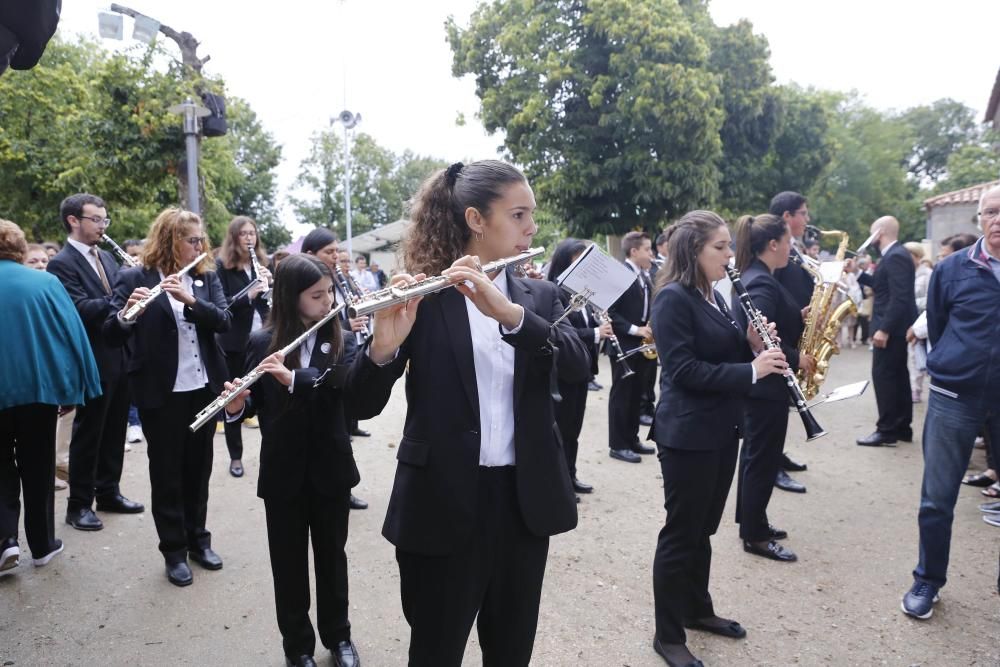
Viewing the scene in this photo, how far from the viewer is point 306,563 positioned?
10.8 feet

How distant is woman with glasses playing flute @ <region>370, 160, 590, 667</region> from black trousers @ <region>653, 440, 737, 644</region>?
1329 mm

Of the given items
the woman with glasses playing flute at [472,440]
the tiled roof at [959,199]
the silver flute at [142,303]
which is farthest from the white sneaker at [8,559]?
the tiled roof at [959,199]

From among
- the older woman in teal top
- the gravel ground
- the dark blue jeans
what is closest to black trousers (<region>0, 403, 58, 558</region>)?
the older woman in teal top

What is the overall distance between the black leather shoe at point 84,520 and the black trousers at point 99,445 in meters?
0.04

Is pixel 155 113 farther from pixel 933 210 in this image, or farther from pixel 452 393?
pixel 933 210

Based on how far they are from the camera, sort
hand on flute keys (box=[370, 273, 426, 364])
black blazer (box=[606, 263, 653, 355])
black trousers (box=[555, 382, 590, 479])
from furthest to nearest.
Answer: black blazer (box=[606, 263, 653, 355]) → black trousers (box=[555, 382, 590, 479]) → hand on flute keys (box=[370, 273, 426, 364])

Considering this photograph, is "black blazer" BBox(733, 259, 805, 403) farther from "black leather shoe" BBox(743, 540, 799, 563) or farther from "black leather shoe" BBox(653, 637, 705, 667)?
"black leather shoe" BBox(653, 637, 705, 667)

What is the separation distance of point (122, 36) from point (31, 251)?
3933mm

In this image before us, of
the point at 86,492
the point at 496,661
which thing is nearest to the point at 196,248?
the point at 86,492

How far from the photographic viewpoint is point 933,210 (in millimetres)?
23594

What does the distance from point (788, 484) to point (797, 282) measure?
1849 millimetres

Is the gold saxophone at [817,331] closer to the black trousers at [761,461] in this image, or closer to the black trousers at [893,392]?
the black trousers at [761,461]

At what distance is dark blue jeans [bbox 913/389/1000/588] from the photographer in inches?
151

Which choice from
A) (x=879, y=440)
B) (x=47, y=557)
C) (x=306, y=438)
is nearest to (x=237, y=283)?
(x=47, y=557)
